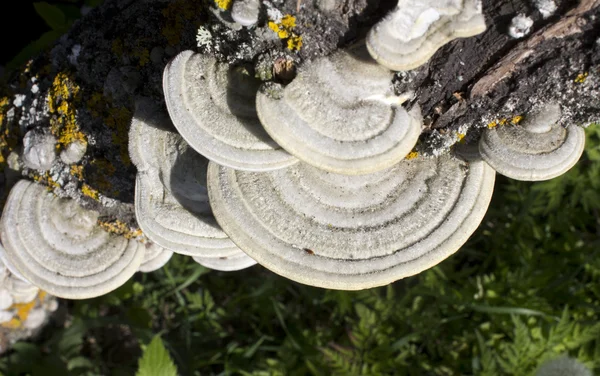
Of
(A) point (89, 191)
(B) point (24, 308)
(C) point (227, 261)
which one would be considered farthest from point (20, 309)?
(C) point (227, 261)

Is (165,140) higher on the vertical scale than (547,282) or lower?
higher

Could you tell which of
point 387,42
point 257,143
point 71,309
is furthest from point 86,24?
point 71,309

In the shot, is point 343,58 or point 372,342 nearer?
point 343,58

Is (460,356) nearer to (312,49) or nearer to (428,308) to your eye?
(428,308)

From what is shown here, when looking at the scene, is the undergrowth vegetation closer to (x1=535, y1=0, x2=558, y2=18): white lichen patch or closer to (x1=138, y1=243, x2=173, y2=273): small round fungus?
Result: (x1=138, y1=243, x2=173, y2=273): small round fungus

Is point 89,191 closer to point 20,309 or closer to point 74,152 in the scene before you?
point 74,152

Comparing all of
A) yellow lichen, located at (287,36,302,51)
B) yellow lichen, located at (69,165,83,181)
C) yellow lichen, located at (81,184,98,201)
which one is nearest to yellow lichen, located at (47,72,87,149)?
yellow lichen, located at (69,165,83,181)

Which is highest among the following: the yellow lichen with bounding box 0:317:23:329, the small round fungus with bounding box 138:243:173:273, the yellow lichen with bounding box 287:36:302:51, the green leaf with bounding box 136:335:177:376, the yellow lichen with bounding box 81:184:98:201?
the yellow lichen with bounding box 287:36:302:51
